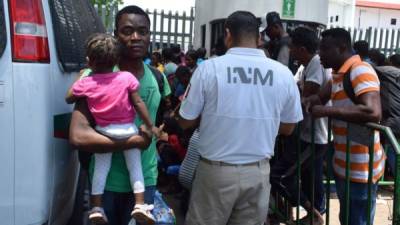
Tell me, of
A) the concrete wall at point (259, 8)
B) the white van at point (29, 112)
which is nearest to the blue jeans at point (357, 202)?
the white van at point (29, 112)

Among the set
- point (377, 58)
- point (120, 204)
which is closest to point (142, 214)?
point (120, 204)

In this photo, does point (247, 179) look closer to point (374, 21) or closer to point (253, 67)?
point (253, 67)

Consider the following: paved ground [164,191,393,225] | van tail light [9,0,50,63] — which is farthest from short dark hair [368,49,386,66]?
van tail light [9,0,50,63]

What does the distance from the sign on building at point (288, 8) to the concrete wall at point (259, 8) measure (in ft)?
0.23

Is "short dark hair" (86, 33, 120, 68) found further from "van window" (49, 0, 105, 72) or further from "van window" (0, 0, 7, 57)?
"van window" (0, 0, 7, 57)

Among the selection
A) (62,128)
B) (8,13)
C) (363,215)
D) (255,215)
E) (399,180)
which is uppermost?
(8,13)

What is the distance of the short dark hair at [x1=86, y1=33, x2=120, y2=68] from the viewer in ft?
8.10

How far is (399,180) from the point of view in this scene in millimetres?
2867

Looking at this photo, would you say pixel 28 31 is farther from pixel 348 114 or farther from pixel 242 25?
pixel 348 114

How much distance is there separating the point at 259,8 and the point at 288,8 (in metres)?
0.64

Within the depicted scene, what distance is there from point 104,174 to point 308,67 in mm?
2265

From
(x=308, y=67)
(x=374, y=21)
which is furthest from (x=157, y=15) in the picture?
(x=374, y=21)

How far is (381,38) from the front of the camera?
50.0 ft

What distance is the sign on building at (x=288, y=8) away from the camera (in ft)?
34.5
